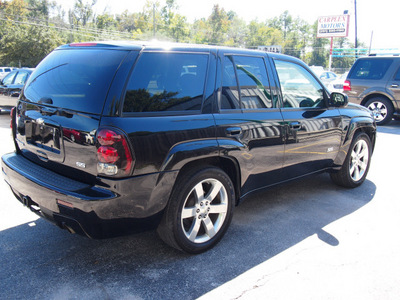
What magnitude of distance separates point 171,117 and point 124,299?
140cm

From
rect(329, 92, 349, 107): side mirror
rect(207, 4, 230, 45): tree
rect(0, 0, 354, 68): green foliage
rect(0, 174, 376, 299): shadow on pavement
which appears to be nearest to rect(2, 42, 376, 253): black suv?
rect(0, 174, 376, 299): shadow on pavement

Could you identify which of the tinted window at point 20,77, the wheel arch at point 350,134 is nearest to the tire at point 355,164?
the wheel arch at point 350,134

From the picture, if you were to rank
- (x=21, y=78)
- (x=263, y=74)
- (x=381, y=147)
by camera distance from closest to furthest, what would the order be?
1. (x=263, y=74)
2. (x=381, y=147)
3. (x=21, y=78)

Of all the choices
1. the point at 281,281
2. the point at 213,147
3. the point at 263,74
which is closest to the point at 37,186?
the point at 213,147

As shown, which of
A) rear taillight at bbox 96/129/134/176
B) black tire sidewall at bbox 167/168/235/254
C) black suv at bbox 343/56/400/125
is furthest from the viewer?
black suv at bbox 343/56/400/125

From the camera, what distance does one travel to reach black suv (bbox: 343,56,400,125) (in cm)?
1070

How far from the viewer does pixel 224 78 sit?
3.42 meters

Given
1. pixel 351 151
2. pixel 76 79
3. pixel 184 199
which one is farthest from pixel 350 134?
pixel 76 79

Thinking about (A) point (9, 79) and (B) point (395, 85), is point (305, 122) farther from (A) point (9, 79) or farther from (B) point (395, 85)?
(A) point (9, 79)

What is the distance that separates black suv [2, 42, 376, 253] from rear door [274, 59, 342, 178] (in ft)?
0.13

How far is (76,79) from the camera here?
293 cm

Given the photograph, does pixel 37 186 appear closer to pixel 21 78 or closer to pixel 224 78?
pixel 224 78

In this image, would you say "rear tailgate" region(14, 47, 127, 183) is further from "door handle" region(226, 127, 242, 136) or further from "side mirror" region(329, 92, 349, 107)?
"side mirror" region(329, 92, 349, 107)

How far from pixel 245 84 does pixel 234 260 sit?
168cm
